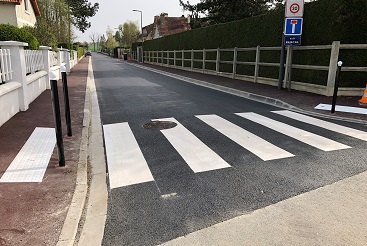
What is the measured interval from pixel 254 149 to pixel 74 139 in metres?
3.39

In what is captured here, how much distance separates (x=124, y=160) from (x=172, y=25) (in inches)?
2495

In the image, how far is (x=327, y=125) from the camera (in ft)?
22.8

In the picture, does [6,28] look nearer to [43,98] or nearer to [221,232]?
[43,98]

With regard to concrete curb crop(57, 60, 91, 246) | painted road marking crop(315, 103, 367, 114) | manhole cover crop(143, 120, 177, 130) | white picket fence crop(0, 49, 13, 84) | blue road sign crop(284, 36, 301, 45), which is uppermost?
blue road sign crop(284, 36, 301, 45)

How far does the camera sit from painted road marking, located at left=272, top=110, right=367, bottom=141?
616cm

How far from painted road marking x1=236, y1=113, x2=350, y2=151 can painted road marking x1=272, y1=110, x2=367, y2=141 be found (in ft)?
2.37

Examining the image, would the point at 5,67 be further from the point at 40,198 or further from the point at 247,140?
the point at 247,140

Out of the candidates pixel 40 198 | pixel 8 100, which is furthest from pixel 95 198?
pixel 8 100

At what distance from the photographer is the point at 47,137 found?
19.2 feet

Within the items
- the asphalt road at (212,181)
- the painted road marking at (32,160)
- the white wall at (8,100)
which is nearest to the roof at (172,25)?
the white wall at (8,100)

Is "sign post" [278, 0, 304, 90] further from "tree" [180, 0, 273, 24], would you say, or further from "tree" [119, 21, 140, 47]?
"tree" [119, 21, 140, 47]

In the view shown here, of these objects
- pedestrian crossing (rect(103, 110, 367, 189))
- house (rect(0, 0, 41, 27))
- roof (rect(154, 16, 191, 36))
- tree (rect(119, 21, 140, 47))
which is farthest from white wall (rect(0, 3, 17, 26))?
tree (rect(119, 21, 140, 47))

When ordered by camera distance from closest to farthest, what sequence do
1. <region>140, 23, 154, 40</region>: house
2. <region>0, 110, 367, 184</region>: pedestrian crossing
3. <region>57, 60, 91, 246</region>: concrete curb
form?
<region>57, 60, 91, 246</region>: concrete curb, <region>0, 110, 367, 184</region>: pedestrian crossing, <region>140, 23, 154, 40</region>: house

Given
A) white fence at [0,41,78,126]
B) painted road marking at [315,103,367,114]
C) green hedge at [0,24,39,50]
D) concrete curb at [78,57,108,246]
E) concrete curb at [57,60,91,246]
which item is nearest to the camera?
concrete curb at [57,60,91,246]
